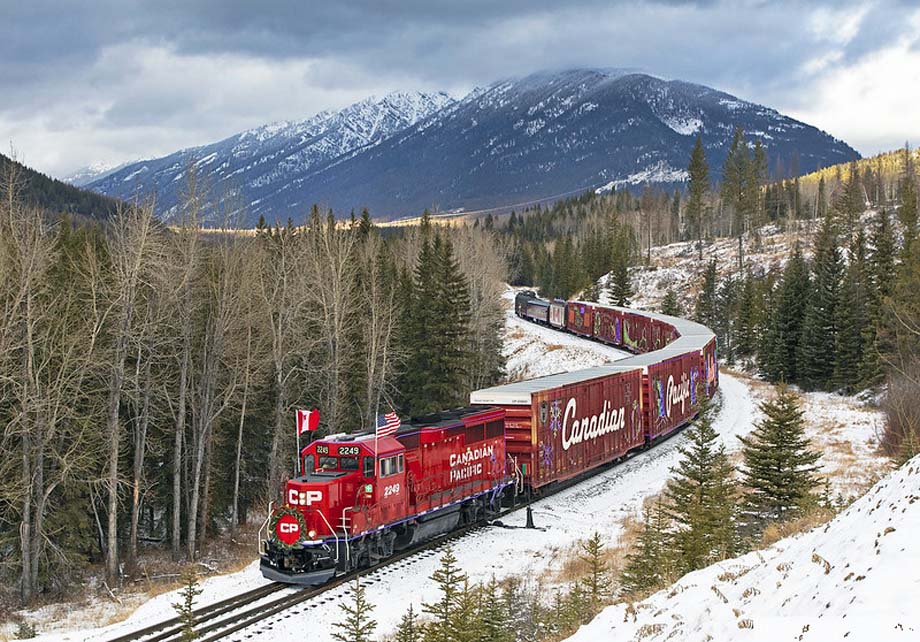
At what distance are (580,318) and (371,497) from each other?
77333 millimetres

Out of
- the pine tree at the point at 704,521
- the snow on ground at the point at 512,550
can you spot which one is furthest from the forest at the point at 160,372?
the pine tree at the point at 704,521

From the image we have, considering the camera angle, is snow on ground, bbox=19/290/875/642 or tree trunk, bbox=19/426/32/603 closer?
snow on ground, bbox=19/290/875/642

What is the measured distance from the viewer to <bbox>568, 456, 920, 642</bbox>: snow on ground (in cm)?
943

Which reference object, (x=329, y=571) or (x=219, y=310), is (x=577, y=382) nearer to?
(x=329, y=571)

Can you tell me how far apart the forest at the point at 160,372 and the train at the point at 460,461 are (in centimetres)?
1219

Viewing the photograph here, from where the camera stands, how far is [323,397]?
52.9 m

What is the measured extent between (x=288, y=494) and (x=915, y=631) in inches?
675

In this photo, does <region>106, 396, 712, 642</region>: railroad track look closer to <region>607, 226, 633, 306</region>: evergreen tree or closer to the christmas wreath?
the christmas wreath

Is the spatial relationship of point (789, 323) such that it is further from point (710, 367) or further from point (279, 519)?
point (279, 519)

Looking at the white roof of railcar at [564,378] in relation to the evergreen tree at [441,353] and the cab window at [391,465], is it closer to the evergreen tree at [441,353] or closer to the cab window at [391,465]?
the cab window at [391,465]

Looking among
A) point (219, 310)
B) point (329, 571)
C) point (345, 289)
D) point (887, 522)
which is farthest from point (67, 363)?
point (887, 522)

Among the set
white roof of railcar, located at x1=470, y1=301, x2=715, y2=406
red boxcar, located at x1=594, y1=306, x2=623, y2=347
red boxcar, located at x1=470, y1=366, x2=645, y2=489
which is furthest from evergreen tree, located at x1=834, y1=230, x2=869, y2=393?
red boxcar, located at x1=470, y1=366, x2=645, y2=489

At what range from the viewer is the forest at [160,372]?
30781 millimetres

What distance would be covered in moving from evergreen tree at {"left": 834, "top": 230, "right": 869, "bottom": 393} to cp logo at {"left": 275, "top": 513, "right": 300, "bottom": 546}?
2016 inches
